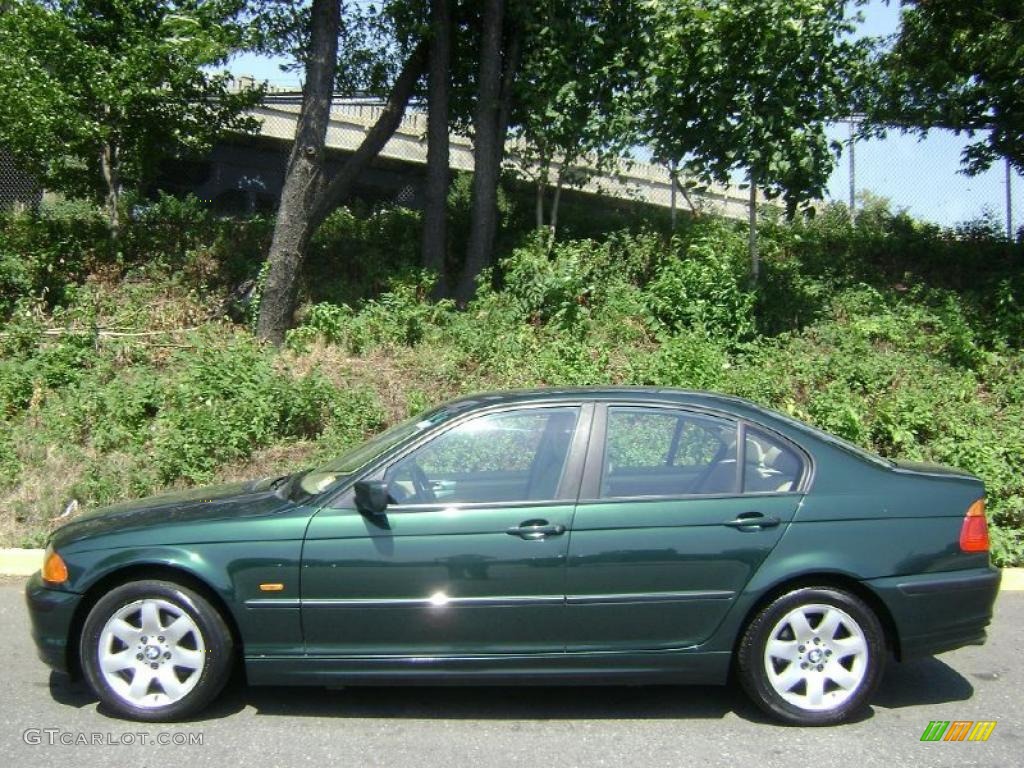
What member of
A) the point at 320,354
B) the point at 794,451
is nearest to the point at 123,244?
the point at 320,354

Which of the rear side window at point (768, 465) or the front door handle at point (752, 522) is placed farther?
the rear side window at point (768, 465)

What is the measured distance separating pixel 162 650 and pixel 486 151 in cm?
893

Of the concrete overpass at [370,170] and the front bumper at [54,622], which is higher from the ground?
the concrete overpass at [370,170]

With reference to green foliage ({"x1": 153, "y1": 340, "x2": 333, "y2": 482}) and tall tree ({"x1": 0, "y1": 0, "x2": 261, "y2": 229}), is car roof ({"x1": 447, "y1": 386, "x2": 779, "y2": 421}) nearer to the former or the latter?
green foliage ({"x1": 153, "y1": 340, "x2": 333, "y2": 482})

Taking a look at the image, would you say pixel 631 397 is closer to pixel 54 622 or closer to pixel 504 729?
pixel 504 729

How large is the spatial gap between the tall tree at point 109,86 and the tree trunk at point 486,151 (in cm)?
310

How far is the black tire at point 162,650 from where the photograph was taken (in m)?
4.51

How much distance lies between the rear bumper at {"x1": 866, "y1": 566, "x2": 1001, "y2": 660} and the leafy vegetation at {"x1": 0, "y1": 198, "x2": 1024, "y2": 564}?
9.45 ft

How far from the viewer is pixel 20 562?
274 inches

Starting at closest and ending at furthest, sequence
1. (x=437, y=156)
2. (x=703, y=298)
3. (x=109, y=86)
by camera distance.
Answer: (x=703, y=298)
(x=109, y=86)
(x=437, y=156)

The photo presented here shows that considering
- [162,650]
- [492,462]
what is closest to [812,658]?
[492,462]

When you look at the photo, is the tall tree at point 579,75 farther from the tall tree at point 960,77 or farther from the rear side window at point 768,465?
the rear side window at point 768,465

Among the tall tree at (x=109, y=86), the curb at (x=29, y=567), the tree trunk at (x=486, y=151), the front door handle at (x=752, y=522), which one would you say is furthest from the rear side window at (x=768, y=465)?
the tall tree at (x=109, y=86)

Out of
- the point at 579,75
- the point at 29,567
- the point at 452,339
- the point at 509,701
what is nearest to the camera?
the point at 509,701
